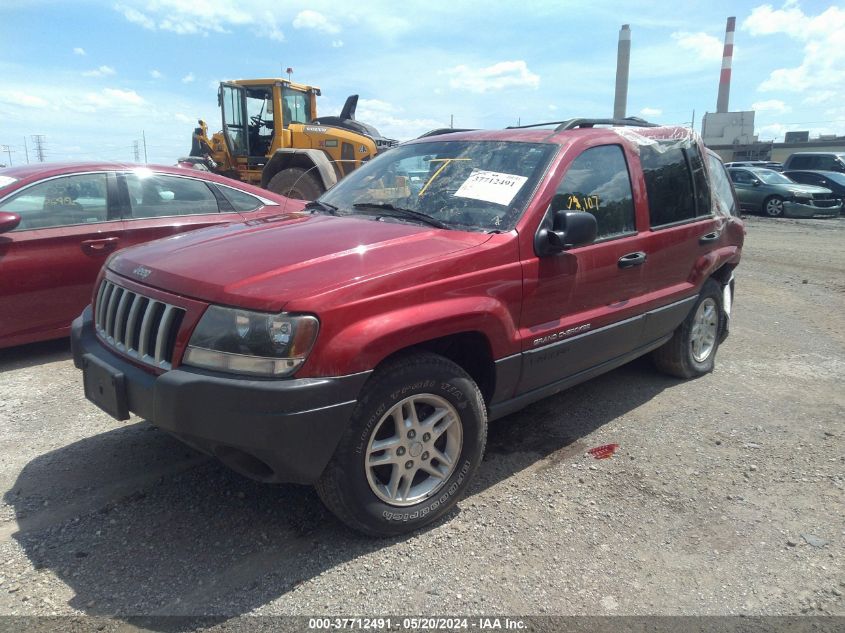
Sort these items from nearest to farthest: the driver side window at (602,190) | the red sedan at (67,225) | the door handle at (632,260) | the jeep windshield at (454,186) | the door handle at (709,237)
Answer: the jeep windshield at (454,186), the driver side window at (602,190), the door handle at (632,260), the door handle at (709,237), the red sedan at (67,225)

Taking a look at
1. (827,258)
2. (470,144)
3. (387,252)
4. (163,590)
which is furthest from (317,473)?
(827,258)

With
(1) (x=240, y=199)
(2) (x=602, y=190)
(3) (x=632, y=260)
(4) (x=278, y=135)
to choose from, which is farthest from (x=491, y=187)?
(4) (x=278, y=135)

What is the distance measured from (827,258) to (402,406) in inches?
446

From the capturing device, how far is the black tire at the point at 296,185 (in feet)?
35.8

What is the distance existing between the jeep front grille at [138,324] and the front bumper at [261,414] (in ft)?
0.48

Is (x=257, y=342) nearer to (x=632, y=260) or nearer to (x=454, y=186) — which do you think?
(x=454, y=186)

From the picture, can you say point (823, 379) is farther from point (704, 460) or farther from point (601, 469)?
point (601, 469)

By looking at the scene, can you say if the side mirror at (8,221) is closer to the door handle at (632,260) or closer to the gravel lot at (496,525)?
the gravel lot at (496,525)

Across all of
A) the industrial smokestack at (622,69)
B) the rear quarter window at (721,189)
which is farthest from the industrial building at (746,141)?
the rear quarter window at (721,189)

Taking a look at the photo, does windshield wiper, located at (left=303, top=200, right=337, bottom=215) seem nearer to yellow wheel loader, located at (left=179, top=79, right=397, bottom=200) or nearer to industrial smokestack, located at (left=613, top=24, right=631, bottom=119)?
yellow wheel loader, located at (left=179, top=79, right=397, bottom=200)

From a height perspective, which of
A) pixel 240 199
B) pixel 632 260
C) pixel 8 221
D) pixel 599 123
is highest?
pixel 599 123

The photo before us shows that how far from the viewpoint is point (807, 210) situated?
18.4m

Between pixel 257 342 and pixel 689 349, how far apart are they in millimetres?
3569

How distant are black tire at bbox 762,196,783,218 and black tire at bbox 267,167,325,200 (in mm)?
14647
